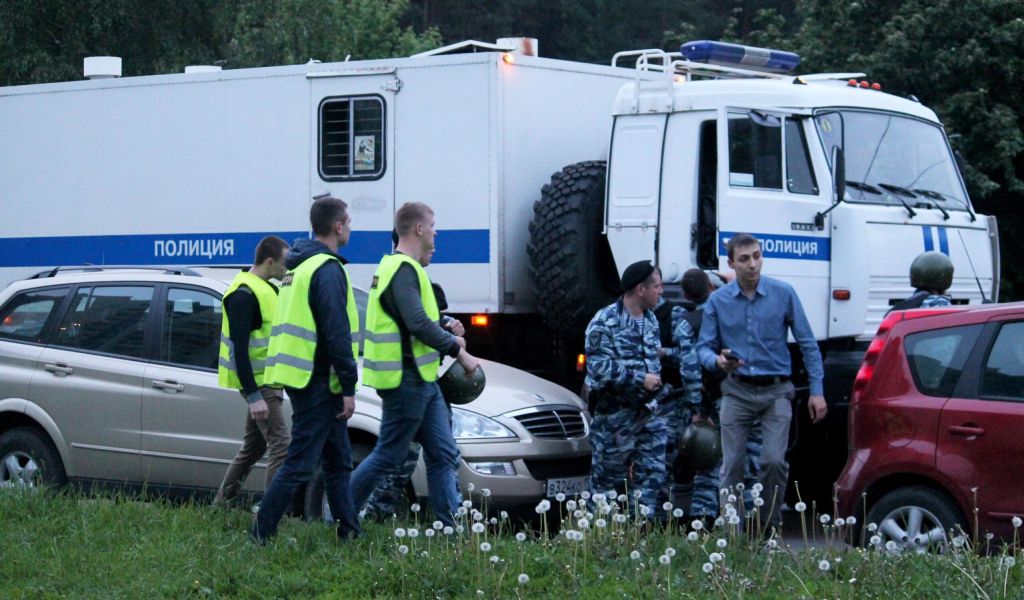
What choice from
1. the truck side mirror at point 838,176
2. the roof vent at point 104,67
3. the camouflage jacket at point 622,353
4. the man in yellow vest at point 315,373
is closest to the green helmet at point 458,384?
the man in yellow vest at point 315,373

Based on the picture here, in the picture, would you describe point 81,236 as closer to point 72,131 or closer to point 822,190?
point 72,131

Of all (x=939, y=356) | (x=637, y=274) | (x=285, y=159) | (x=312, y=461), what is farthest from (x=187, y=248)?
(x=939, y=356)

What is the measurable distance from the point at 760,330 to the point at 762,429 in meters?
0.55

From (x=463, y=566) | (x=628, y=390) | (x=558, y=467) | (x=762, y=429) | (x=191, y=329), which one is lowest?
(x=558, y=467)

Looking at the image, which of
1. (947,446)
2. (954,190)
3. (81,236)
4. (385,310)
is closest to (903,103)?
(954,190)

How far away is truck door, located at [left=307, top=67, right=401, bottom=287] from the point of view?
435 inches

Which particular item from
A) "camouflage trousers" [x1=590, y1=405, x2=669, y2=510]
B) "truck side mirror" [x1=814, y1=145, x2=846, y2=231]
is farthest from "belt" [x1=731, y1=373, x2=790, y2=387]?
"truck side mirror" [x1=814, y1=145, x2=846, y2=231]

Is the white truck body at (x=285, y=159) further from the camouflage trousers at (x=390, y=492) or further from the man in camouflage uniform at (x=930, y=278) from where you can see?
the man in camouflage uniform at (x=930, y=278)

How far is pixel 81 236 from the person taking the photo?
12.7 m

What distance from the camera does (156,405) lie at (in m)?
9.05

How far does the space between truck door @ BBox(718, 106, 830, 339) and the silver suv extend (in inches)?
68.6

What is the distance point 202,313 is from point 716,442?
322cm

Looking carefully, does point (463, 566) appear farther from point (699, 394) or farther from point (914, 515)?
point (699, 394)

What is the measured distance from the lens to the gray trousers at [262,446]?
318 inches
